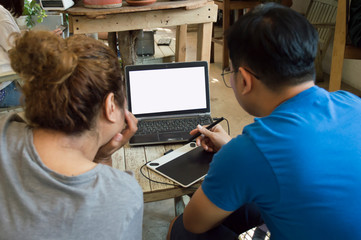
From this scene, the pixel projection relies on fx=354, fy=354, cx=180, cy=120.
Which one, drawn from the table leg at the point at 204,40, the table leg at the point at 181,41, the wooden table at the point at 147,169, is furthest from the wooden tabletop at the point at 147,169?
the table leg at the point at 181,41

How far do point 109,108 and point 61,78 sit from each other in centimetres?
13

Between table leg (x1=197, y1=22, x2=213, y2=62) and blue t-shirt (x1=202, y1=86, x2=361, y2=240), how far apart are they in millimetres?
1301

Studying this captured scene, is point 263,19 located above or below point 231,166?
above

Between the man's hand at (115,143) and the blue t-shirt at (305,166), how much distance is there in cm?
37

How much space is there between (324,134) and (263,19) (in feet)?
0.93

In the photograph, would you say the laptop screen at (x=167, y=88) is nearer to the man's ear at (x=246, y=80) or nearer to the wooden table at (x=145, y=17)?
the wooden table at (x=145, y=17)

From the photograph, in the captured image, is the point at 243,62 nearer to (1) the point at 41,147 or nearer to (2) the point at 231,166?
(2) the point at 231,166

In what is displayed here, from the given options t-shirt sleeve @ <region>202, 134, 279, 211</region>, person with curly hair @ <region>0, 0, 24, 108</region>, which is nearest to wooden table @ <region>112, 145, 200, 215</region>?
t-shirt sleeve @ <region>202, 134, 279, 211</region>

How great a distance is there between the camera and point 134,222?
0.72m

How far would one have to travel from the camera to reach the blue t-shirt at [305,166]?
2.41 feet

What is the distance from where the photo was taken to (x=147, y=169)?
117cm

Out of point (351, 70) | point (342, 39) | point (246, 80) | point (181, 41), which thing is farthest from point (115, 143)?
point (351, 70)

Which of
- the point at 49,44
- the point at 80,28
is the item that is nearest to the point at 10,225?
the point at 49,44

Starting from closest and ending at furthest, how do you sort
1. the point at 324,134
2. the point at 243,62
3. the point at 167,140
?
the point at 324,134, the point at 243,62, the point at 167,140
